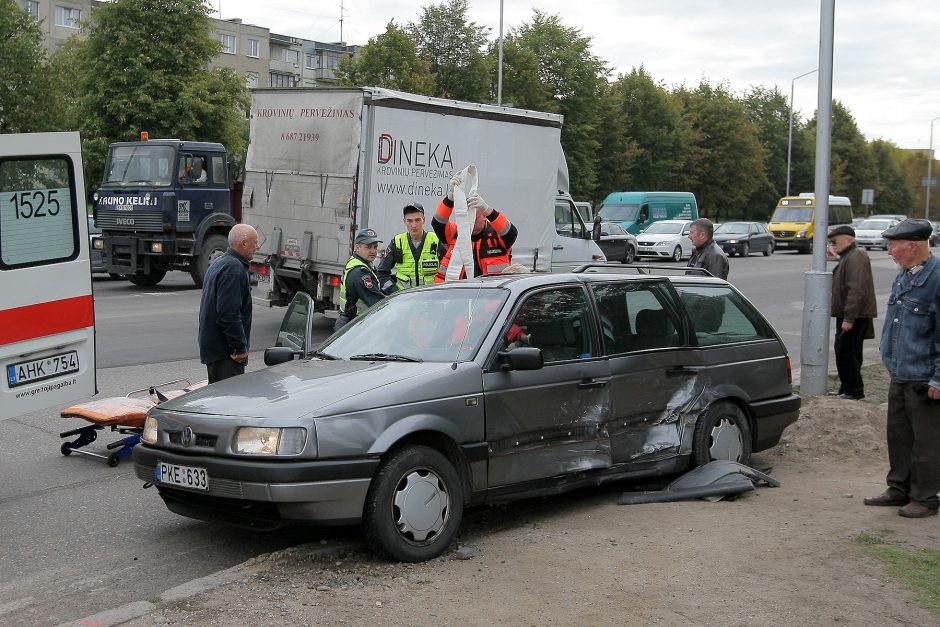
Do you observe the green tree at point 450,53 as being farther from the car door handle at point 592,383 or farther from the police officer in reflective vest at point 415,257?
the car door handle at point 592,383

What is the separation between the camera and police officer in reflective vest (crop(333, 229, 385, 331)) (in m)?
9.20

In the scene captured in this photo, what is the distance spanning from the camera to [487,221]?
9336 millimetres

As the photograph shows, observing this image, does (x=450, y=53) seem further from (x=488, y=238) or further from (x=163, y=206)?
(x=488, y=238)

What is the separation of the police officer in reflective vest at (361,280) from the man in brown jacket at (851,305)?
15.3ft

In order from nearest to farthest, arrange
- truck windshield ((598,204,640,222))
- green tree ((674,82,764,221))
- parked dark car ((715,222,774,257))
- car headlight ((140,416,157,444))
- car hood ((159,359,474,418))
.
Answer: car hood ((159,359,474,418))
car headlight ((140,416,157,444))
truck windshield ((598,204,640,222))
parked dark car ((715,222,774,257))
green tree ((674,82,764,221))

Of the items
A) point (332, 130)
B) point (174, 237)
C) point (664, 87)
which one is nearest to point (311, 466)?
point (332, 130)

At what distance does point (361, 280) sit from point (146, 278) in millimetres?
14815

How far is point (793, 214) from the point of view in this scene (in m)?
48.1

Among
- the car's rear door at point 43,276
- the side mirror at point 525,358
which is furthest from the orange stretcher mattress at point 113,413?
the side mirror at point 525,358

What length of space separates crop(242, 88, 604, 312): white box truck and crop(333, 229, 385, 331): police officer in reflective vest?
14.3 ft

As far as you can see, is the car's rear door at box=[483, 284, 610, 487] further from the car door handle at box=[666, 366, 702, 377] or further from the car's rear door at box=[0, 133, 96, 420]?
the car's rear door at box=[0, 133, 96, 420]

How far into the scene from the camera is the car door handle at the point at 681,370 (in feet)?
22.7

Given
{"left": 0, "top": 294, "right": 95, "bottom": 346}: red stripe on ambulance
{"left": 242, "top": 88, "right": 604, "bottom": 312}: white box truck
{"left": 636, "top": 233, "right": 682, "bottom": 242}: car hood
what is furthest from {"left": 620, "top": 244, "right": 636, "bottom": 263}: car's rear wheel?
{"left": 0, "top": 294, "right": 95, "bottom": 346}: red stripe on ambulance

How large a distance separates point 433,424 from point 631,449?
176 cm
